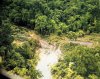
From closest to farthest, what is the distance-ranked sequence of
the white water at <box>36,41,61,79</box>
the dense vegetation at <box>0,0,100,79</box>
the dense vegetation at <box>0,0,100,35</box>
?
the dense vegetation at <box>0,0,100,79</box>
the white water at <box>36,41,61,79</box>
the dense vegetation at <box>0,0,100,35</box>

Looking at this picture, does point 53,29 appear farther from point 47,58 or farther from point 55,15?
point 47,58

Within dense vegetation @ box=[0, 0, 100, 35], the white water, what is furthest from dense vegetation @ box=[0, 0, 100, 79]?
the white water

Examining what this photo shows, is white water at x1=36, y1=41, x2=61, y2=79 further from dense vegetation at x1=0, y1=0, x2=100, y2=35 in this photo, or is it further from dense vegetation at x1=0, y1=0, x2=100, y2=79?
dense vegetation at x1=0, y1=0, x2=100, y2=35

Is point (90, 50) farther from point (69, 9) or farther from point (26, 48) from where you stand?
point (69, 9)

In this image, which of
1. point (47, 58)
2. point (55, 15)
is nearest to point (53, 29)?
point (55, 15)

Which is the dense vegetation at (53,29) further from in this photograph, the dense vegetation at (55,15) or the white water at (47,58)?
the white water at (47,58)

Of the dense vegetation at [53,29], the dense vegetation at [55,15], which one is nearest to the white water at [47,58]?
the dense vegetation at [53,29]
